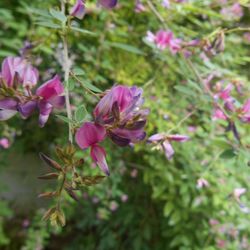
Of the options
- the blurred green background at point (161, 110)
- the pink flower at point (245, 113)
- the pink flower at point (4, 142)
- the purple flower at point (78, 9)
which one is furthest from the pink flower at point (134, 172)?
the purple flower at point (78, 9)

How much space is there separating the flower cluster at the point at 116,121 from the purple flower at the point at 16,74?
0.10m

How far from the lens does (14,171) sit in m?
2.83

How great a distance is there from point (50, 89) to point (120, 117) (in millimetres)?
98

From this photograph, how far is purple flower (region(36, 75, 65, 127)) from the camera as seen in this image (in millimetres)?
557

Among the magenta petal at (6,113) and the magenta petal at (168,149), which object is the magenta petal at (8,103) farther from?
the magenta petal at (168,149)

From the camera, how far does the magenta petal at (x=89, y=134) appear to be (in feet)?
1.67

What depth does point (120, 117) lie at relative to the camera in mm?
520

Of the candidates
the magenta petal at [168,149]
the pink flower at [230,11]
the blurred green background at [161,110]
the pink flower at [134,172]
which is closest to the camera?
the magenta petal at [168,149]

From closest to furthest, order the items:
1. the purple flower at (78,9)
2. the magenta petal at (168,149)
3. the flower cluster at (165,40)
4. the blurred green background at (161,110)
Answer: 1. the purple flower at (78,9)
2. the magenta petal at (168,149)
3. the flower cluster at (165,40)
4. the blurred green background at (161,110)

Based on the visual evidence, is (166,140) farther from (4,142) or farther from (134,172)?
(134,172)

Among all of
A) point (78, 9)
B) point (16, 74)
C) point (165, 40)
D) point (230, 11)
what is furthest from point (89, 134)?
point (230, 11)

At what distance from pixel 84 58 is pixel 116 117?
1.20m

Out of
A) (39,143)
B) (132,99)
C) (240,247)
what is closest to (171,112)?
(240,247)

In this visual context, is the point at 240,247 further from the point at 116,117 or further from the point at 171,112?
→ the point at 116,117
